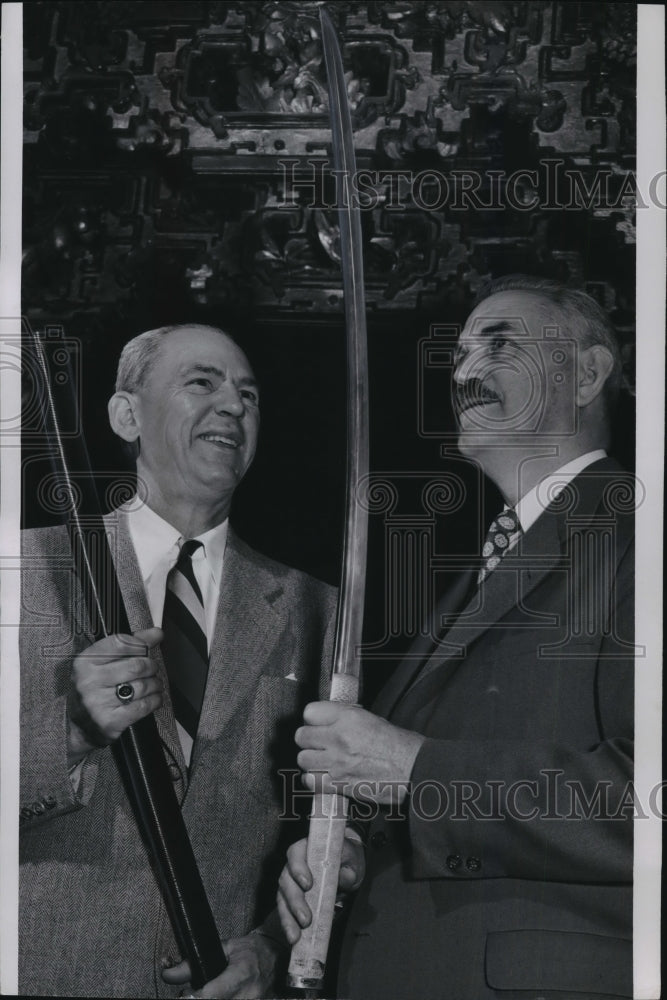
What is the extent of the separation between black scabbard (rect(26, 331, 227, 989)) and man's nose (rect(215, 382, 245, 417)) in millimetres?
270

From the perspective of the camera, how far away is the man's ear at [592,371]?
2.39m

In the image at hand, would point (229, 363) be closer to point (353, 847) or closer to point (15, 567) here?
point (15, 567)

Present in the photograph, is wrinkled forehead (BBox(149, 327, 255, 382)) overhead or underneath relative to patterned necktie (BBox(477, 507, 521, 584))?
overhead

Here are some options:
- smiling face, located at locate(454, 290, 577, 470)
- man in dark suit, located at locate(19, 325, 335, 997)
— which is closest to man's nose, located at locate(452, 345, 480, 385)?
smiling face, located at locate(454, 290, 577, 470)

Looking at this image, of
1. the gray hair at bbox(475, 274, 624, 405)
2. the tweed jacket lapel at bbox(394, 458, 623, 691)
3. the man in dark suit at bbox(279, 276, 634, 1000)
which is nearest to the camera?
the man in dark suit at bbox(279, 276, 634, 1000)

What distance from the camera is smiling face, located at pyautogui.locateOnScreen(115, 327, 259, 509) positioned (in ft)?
7.86

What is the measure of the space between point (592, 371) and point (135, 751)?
1.09m

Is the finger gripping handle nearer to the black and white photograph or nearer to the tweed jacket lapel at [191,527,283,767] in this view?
the black and white photograph

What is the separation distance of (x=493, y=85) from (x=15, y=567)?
131cm

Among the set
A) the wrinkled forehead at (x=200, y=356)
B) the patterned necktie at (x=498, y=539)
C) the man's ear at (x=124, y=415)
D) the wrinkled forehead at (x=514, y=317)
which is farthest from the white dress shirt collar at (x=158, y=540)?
the wrinkled forehead at (x=514, y=317)

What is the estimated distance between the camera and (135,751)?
230 centimetres

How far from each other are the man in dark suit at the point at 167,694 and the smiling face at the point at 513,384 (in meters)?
0.39

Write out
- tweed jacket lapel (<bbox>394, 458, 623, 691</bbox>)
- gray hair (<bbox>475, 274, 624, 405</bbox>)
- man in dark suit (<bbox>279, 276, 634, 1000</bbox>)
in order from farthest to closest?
gray hair (<bbox>475, 274, 624, 405</bbox>)
tweed jacket lapel (<bbox>394, 458, 623, 691</bbox>)
man in dark suit (<bbox>279, 276, 634, 1000</bbox>)

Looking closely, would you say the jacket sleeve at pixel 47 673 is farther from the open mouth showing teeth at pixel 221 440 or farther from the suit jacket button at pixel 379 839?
the suit jacket button at pixel 379 839
